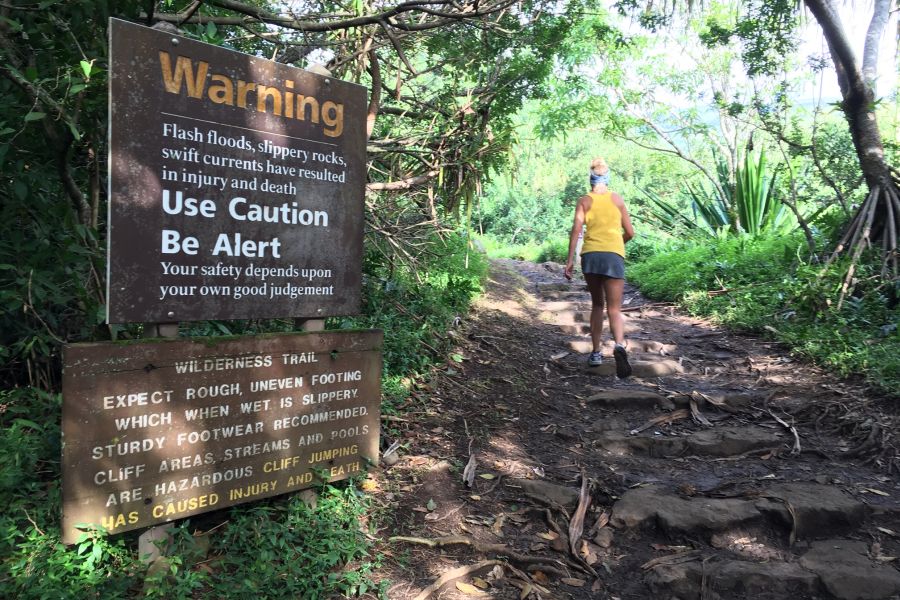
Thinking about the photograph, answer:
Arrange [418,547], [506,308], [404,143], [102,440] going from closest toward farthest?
[102,440] < [418,547] < [404,143] < [506,308]

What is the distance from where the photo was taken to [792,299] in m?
6.29

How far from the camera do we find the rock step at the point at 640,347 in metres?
6.31

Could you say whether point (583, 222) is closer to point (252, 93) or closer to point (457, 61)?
point (457, 61)

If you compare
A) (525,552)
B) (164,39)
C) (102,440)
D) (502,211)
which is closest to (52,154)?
(164,39)

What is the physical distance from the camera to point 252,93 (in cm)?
260

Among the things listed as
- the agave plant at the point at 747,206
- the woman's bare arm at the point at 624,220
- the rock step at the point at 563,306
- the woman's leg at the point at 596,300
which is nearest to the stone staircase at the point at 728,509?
the woman's leg at the point at 596,300

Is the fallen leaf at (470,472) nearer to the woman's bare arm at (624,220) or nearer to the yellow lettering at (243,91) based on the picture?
the yellow lettering at (243,91)

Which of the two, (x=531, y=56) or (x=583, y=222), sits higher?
(x=531, y=56)

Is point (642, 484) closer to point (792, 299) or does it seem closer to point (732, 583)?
point (732, 583)

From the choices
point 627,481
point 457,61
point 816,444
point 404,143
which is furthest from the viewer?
point 457,61

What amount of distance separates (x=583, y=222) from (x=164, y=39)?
13.1ft

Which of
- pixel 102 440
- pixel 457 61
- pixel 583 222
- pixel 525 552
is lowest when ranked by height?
pixel 525 552

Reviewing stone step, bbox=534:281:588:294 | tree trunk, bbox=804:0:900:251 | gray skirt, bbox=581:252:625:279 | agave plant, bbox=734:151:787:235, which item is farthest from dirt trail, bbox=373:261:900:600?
agave plant, bbox=734:151:787:235

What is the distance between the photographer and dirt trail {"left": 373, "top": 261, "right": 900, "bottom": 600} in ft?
8.84
